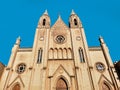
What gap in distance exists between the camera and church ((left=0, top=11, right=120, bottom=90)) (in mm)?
24188

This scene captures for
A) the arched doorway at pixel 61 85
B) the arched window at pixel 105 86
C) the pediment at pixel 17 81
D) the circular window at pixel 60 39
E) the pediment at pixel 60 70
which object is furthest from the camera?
the circular window at pixel 60 39

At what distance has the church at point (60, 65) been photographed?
2419 cm

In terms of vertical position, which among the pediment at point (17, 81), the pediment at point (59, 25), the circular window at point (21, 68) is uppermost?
the pediment at point (59, 25)

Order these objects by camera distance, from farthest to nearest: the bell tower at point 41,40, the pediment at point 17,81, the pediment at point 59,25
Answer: the pediment at point 59,25 < the bell tower at point 41,40 < the pediment at point 17,81

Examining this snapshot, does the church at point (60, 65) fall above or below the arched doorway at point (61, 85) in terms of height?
above

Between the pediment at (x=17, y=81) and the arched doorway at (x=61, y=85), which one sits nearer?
the arched doorway at (x=61, y=85)

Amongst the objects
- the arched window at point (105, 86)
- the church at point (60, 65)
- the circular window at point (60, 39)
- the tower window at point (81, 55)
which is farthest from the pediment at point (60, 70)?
the circular window at point (60, 39)

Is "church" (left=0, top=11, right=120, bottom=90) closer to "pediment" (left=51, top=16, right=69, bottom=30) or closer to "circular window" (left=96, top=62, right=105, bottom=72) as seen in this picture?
"circular window" (left=96, top=62, right=105, bottom=72)

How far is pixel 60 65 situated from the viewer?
2659cm

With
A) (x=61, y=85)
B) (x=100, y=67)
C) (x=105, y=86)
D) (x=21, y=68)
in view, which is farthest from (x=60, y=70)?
(x=105, y=86)

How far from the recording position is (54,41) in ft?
101

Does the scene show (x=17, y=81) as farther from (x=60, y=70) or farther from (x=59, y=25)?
(x=59, y=25)

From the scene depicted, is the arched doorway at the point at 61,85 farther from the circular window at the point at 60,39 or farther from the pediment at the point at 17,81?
the circular window at the point at 60,39

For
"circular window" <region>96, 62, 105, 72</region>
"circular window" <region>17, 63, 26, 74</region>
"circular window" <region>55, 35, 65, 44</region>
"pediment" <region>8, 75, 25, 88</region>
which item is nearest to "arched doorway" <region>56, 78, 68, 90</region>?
"pediment" <region>8, 75, 25, 88</region>
